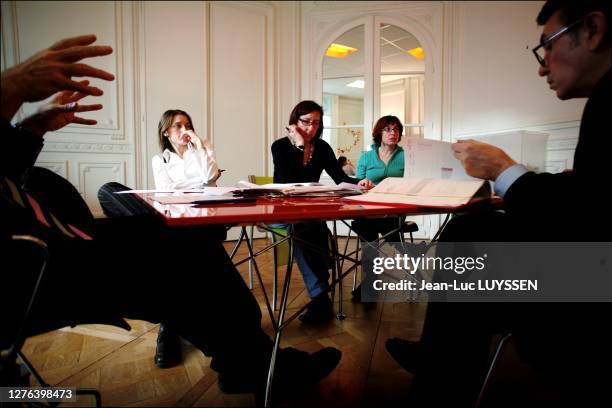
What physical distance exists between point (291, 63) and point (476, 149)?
4427 mm

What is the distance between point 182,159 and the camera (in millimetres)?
2711

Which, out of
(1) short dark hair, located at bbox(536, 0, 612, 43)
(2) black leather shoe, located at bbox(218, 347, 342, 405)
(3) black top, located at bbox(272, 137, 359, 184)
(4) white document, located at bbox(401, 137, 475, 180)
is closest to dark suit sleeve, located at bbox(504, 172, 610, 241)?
(1) short dark hair, located at bbox(536, 0, 612, 43)

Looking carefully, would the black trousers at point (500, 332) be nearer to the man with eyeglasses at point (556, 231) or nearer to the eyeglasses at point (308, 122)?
the man with eyeglasses at point (556, 231)

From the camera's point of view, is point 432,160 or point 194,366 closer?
point 432,160

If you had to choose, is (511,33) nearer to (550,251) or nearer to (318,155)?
(318,155)

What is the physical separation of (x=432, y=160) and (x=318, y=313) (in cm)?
109

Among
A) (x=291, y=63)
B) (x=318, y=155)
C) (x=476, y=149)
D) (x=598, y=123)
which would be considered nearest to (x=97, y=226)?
(x=476, y=149)

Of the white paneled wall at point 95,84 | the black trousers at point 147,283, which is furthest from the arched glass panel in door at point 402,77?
the black trousers at point 147,283

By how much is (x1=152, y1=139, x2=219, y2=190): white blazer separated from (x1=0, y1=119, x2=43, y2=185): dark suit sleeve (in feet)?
5.85

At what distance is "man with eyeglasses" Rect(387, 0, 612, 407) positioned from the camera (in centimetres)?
66

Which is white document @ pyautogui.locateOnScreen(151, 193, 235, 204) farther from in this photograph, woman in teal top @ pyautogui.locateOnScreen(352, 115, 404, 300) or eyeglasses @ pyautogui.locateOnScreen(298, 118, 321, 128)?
woman in teal top @ pyautogui.locateOnScreen(352, 115, 404, 300)

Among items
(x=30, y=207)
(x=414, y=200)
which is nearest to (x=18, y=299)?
(x=30, y=207)

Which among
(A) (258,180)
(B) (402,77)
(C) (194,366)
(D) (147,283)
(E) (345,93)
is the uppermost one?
(B) (402,77)

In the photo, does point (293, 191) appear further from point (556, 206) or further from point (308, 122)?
point (308, 122)
